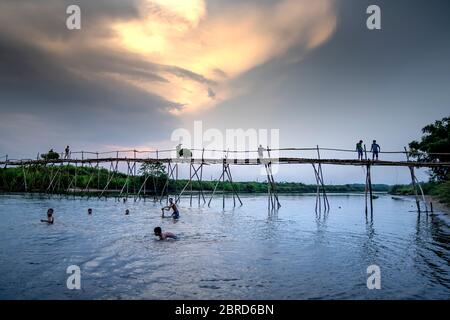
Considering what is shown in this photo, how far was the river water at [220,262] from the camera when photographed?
734cm

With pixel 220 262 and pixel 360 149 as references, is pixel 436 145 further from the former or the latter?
pixel 220 262

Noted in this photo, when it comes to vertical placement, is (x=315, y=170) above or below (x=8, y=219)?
above

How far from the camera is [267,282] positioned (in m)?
8.06

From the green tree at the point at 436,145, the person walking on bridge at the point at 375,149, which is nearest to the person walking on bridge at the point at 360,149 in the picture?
the person walking on bridge at the point at 375,149

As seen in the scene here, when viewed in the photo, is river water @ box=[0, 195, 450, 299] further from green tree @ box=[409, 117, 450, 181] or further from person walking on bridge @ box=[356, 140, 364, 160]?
green tree @ box=[409, 117, 450, 181]

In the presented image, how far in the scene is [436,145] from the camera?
3450 centimetres

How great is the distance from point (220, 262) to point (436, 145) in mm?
35102

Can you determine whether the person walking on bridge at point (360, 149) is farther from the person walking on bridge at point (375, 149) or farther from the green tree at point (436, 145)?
the green tree at point (436, 145)

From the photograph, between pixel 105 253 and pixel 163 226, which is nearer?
pixel 105 253

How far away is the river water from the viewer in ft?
24.1

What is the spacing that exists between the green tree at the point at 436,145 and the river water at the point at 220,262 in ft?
75.3

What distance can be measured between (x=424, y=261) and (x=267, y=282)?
630 cm
